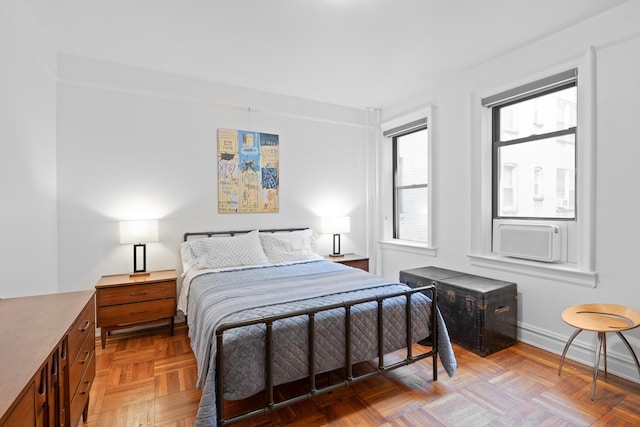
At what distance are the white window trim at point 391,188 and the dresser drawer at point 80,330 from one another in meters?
3.35

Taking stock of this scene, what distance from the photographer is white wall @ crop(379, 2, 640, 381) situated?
7.58 feet

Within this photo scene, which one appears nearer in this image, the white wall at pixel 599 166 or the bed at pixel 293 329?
the bed at pixel 293 329

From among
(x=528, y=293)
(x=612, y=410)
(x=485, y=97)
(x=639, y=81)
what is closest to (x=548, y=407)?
(x=612, y=410)

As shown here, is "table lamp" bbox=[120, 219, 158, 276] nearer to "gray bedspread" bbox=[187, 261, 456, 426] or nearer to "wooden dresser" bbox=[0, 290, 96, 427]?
"gray bedspread" bbox=[187, 261, 456, 426]

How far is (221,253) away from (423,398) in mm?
2228

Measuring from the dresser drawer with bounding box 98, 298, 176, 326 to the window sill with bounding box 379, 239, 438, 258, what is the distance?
2840 mm

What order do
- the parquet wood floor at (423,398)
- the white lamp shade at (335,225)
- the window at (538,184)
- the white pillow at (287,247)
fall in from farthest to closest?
the white lamp shade at (335,225), the white pillow at (287,247), the window at (538,184), the parquet wood floor at (423,398)

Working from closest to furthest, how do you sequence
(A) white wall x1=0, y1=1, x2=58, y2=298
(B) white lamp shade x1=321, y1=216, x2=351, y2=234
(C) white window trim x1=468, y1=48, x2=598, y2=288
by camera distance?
(A) white wall x1=0, y1=1, x2=58, y2=298 → (C) white window trim x1=468, y1=48, x2=598, y2=288 → (B) white lamp shade x1=321, y1=216, x2=351, y2=234

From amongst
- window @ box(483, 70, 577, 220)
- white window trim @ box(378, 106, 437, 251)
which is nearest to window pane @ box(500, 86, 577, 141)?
window @ box(483, 70, 577, 220)

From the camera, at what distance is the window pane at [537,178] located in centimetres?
280

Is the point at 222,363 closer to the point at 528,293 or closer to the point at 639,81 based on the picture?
the point at 528,293

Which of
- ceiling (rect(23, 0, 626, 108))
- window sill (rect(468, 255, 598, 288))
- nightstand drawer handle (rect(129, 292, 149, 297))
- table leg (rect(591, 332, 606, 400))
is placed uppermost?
ceiling (rect(23, 0, 626, 108))

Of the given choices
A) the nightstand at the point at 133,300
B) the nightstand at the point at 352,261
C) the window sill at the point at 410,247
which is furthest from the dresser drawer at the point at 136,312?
the window sill at the point at 410,247

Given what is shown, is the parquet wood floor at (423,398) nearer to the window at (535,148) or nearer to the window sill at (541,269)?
the window sill at (541,269)
